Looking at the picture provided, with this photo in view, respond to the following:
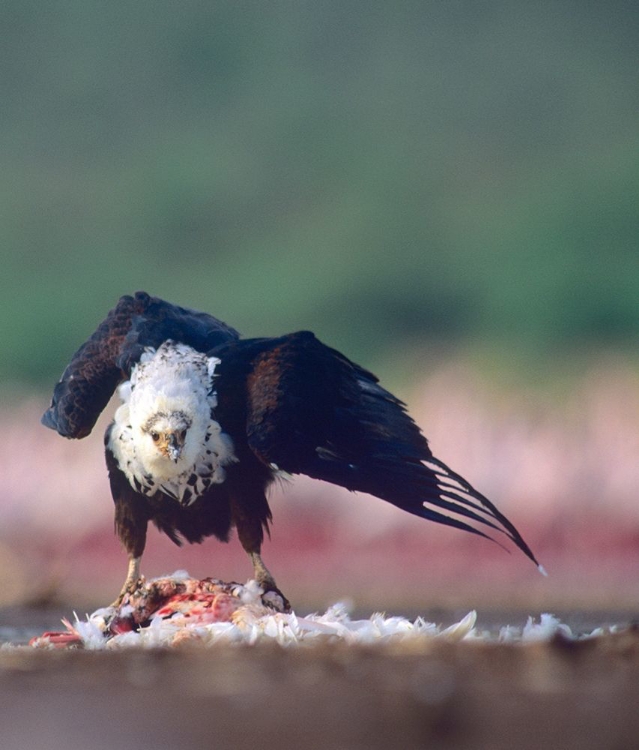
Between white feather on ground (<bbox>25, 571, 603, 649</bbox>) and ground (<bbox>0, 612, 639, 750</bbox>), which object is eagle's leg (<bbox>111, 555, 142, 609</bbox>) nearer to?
white feather on ground (<bbox>25, 571, 603, 649</bbox>)

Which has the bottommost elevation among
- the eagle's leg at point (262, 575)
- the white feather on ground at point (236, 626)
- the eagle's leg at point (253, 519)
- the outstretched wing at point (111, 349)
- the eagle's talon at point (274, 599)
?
the white feather on ground at point (236, 626)

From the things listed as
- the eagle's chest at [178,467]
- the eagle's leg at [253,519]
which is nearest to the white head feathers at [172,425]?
the eagle's chest at [178,467]

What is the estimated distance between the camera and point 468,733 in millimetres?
3094

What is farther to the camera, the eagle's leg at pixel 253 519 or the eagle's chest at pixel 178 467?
the eagle's leg at pixel 253 519

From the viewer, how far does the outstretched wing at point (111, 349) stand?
20.1 ft

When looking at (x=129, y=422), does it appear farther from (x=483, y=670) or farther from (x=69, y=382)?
(x=483, y=670)

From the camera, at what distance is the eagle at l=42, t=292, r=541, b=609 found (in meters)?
5.54

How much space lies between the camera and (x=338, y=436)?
5656mm

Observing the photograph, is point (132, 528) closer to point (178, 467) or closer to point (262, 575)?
point (178, 467)

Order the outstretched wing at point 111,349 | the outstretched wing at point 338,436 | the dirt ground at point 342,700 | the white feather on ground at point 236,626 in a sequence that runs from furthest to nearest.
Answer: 1. the outstretched wing at point 111,349
2. the outstretched wing at point 338,436
3. the white feather on ground at point 236,626
4. the dirt ground at point 342,700

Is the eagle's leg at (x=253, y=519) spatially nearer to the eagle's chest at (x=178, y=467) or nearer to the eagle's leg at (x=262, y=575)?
the eagle's leg at (x=262, y=575)

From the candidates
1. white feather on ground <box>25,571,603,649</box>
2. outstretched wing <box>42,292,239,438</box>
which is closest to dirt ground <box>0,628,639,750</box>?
white feather on ground <box>25,571,603,649</box>

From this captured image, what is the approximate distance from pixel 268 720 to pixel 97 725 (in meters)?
0.39

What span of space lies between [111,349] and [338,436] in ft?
3.73
